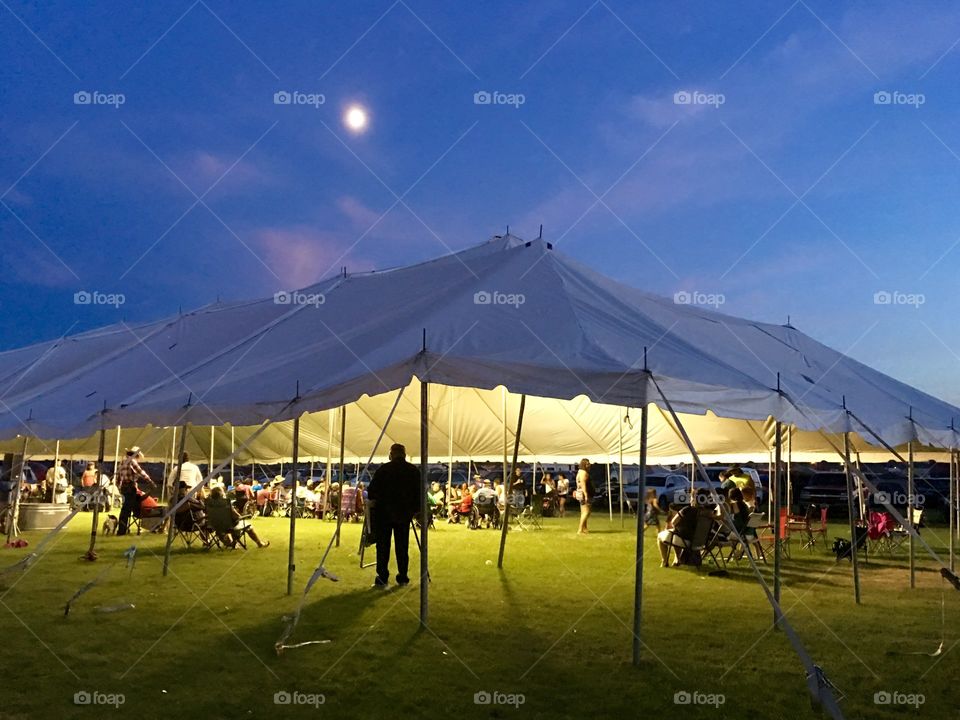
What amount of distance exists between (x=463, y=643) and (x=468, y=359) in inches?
83.8

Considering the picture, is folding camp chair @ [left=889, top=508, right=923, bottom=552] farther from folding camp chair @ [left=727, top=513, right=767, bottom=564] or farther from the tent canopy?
the tent canopy

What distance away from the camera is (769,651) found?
19.4 feet

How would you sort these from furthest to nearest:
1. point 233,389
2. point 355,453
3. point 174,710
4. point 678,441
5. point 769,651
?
point 355,453, point 678,441, point 233,389, point 769,651, point 174,710

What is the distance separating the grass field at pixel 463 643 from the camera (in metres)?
4.59

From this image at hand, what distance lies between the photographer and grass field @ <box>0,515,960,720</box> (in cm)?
459

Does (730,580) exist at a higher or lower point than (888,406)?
lower

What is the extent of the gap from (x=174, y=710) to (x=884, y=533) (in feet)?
40.6

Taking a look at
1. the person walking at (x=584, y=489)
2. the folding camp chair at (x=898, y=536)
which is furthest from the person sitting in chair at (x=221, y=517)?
the folding camp chair at (x=898, y=536)

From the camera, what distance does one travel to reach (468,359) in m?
6.25

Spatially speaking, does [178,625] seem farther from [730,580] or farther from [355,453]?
[355,453]

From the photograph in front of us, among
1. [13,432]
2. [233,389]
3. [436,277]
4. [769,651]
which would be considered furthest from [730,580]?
[13,432]

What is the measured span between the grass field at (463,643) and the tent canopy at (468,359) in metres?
1.75

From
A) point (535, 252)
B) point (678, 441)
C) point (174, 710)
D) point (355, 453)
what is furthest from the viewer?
point (355, 453)

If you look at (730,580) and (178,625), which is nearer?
(178,625)
